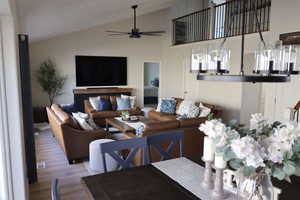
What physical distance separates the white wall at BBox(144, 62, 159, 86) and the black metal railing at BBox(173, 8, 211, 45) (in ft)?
4.80

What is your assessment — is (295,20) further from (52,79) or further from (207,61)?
(52,79)

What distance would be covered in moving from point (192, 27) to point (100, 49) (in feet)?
10.8

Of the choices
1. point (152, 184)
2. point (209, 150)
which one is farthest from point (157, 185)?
point (209, 150)

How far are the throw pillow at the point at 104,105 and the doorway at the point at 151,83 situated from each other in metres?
2.89

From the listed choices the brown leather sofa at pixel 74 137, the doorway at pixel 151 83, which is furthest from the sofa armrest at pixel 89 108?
the doorway at pixel 151 83

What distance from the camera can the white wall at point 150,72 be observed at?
31.6 feet

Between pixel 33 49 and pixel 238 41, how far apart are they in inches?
240

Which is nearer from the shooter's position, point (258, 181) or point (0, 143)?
point (258, 181)

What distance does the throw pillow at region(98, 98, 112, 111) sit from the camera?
6849mm

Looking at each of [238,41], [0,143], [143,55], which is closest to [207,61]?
[0,143]

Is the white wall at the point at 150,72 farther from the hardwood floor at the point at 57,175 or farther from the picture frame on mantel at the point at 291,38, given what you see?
the picture frame on mantel at the point at 291,38

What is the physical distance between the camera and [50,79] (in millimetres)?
7312

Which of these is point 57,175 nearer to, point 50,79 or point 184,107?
point 184,107

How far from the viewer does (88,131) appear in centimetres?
417
